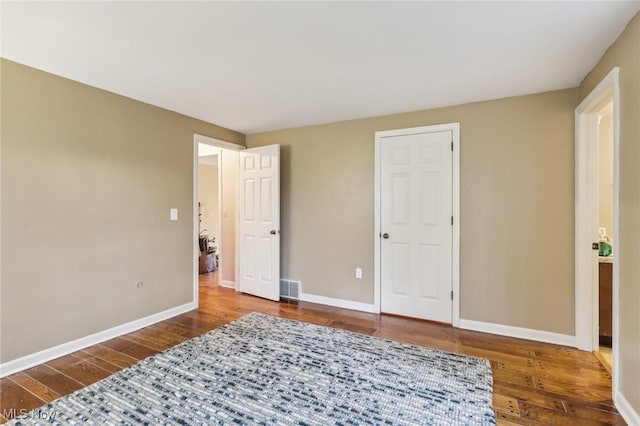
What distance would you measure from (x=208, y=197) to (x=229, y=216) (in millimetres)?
2378

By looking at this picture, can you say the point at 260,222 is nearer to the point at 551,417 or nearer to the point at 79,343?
the point at 79,343

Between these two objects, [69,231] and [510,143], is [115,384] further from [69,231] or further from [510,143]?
[510,143]

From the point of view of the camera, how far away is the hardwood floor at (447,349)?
1907 mm

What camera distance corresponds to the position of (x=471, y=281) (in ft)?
10.4

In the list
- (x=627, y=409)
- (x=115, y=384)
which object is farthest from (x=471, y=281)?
(x=115, y=384)

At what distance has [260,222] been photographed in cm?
424

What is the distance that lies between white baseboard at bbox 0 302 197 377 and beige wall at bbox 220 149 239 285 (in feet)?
4.09

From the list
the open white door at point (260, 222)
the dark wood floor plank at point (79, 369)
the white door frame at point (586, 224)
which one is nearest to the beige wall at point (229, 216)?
the open white door at point (260, 222)

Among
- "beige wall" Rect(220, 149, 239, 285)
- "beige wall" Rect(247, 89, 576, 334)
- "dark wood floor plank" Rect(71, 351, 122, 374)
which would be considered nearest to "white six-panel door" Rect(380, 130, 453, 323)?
"beige wall" Rect(247, 89, 576, 334)

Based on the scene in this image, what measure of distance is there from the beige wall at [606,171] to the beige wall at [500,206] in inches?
33.6

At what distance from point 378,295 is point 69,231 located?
309 centimetres

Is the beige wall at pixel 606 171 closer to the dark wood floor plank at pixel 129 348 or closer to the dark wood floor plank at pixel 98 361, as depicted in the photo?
the dark wood floor plank at pixel 129 348

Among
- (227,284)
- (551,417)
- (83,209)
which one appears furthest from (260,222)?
(551,417)

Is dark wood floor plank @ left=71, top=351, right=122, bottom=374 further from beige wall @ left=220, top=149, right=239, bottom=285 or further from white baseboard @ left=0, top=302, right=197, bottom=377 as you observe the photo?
beige wall @ left=220, top=149, right=239, bottom=285
